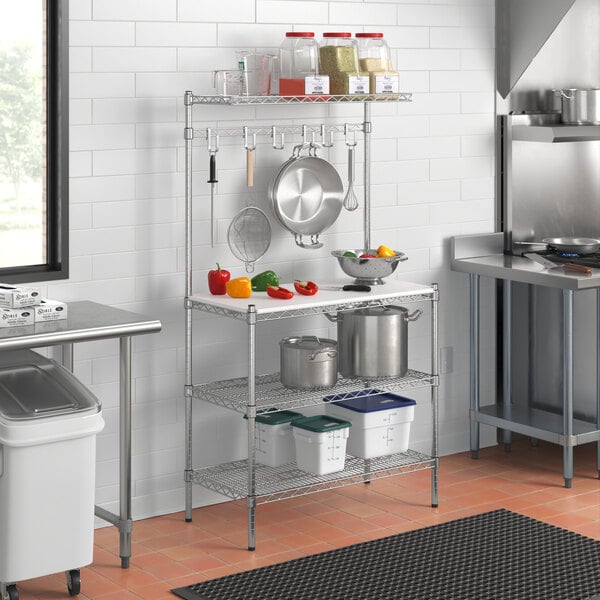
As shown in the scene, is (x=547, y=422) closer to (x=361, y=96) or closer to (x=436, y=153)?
(x=436, y=153)

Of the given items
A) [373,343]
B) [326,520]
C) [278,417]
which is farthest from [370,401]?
[326,520]

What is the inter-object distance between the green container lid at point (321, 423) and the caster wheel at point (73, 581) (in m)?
1.05

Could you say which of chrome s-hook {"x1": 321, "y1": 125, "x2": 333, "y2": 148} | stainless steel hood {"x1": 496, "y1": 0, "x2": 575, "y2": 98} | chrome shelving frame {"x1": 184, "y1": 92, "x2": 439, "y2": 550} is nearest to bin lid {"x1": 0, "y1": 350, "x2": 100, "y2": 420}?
chrome shelving frame {"x1": 184, "y1": 92, "x2": 439, "y2": 550}

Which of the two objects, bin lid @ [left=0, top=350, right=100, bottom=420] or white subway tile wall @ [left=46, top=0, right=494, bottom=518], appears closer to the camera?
bin lid @ [left=0, top=350, right=100, bottom=420]

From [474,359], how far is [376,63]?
1.46 meters

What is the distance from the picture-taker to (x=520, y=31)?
529 centimetres

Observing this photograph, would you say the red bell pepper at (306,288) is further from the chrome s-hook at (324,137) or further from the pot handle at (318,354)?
the chrome s-hook at (324,137)

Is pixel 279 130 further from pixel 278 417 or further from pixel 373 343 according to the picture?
pixel 278 417

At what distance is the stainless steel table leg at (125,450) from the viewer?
3928 millimetres

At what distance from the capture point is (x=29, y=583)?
3.91m

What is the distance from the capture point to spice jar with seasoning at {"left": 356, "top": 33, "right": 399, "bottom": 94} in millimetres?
4520

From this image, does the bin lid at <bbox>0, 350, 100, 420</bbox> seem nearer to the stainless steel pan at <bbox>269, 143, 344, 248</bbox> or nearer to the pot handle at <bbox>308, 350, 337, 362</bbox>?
the pot handle at <bbox>308, 350, 337, 362</bbox>

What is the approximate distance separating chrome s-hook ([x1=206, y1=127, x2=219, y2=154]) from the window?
20.9 inches

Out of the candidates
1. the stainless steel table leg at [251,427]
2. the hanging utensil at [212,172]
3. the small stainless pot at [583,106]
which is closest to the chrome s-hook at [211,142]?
the hanging utensil at [212,172]
